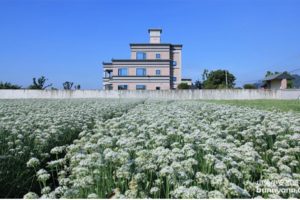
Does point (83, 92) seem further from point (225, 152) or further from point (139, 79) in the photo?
point (225, 152)

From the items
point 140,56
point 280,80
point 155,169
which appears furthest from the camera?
point 140,56

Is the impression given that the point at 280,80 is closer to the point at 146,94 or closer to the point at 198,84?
the point at 146,94

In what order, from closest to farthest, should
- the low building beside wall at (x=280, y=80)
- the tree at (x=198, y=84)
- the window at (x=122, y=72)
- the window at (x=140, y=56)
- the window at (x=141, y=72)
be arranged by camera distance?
the low building beside wall at (x=280, y=80) → the window at (x=122, y=72) → the window at (x=141, y=72) → the window at (x=140, y=56) → the tree at (x=198, y=84)

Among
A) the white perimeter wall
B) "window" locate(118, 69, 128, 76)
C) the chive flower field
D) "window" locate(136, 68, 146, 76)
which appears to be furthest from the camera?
"window" locate(136, 68, 146, 76)

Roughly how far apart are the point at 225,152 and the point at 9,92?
3637 centimetres

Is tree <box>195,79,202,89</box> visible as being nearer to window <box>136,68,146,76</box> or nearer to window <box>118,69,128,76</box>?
window <box>136,68,146,76</box>

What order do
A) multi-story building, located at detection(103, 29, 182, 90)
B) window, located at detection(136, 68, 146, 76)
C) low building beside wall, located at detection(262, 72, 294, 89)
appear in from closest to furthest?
low building beside wall, located at detection(262, 72, 294, 89), multi-story building, located at detection(103, 29, 182, 90), window, located at detection(136, 68, 146, 76)

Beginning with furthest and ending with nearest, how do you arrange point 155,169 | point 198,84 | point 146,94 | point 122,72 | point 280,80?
point 198,84, point 280,80, point 122,72, point 146,94, point 155,169

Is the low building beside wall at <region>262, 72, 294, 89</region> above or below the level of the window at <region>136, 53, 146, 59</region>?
below

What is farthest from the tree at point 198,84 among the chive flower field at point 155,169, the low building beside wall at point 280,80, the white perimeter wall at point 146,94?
the chive flower field at point 155,169

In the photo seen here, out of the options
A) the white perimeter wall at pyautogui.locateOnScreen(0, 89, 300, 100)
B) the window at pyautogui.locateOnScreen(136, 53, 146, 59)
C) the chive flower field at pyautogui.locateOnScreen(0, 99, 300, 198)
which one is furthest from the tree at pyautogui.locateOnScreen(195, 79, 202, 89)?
the chive flower field at pyautogui.locateOnScreen(0, 99, 300, 198)

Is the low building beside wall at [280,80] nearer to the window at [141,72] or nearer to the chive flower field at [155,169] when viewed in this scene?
the window at [141,72]

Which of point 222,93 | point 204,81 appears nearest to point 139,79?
point 222,93

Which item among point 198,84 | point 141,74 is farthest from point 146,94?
point 198,84
